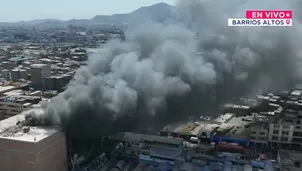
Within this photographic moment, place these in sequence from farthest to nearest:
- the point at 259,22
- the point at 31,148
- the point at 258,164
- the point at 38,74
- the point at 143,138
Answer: the point at 38,74, the point at 259,22, the point at 143,138, the point at 258,164, the point at 31,148

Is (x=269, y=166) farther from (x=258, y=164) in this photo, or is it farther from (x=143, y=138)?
(x=143, y=138)

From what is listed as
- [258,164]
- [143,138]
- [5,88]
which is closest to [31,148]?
[143,138]

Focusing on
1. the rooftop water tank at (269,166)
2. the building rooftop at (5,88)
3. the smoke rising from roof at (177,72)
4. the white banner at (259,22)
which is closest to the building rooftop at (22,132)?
the smoke rising from roof at (177,72)

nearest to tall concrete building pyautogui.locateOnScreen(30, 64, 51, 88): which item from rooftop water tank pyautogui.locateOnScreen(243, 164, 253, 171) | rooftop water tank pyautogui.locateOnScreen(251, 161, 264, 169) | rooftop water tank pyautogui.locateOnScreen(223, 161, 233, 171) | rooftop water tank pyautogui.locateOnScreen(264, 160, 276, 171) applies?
rooftop water tank pyautogui.locateOnScreen(223, 161, 233, 171)

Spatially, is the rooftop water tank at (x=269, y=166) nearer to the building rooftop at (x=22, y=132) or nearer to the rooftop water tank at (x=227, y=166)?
the rooftop water tank at (x=227, y=166)

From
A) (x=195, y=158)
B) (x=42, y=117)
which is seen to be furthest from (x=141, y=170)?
(x=42, y=117)

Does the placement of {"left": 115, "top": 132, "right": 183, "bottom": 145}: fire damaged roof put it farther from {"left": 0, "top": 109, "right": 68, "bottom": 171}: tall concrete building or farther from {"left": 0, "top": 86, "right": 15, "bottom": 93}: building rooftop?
{"left": 0, "top": 86, "right": 15, "bottom": 93}: building rooftop

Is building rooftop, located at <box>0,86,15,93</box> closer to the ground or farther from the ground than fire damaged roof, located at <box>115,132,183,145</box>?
farther from the ground
